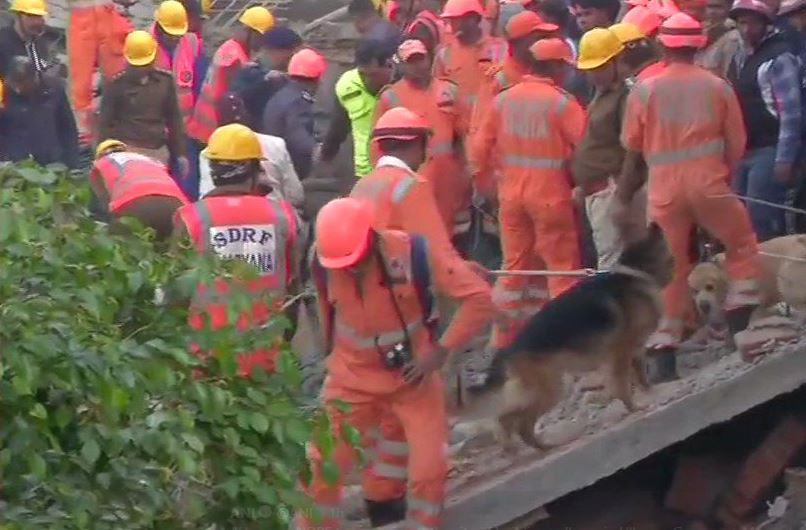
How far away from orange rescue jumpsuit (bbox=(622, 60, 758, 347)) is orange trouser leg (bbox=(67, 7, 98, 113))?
6.04 m

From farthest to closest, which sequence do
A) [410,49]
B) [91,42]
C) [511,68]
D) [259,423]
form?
[91,42] → [410,49] → [511,68] → [259,423]

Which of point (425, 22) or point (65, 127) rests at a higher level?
point (425, 22)

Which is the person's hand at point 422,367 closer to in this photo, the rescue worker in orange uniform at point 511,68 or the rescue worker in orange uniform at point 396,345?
the rescue worker in orange uniform at point 396,345

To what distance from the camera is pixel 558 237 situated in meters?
11.2

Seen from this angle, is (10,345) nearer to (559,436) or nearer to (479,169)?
(559,436)

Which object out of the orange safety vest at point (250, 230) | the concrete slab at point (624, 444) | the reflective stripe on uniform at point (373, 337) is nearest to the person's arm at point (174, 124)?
the orange safety vest at point (250, 230)

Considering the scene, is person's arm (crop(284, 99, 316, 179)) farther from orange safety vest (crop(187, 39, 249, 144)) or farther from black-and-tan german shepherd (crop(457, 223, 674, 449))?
black-and-tan german shepherd (crop(457, 223, 674, 449))

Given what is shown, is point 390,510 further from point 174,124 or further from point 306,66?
point 306,66

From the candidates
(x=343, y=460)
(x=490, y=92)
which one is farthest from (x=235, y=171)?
(x=490, y=92)

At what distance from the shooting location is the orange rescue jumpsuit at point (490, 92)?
11517 millimetres

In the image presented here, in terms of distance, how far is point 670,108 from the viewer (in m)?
10.3

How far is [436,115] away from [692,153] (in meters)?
2.13

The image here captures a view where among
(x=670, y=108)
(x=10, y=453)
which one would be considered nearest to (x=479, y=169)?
(x=670, y=108)

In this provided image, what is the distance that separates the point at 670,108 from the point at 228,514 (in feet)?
17.1
